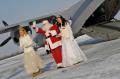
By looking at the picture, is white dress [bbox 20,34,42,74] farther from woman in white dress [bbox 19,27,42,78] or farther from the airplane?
the airplane

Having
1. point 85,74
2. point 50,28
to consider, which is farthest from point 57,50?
point 85,74

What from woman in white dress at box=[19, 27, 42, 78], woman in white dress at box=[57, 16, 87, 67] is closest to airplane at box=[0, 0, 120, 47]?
woman in white dress at box=[57, 16, 87, 67]

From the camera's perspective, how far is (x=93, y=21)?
24.2 metres

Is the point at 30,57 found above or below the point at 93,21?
below

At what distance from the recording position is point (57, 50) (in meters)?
13.1

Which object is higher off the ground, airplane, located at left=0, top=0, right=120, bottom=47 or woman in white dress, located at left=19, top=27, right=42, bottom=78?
airplane, located at left=0, top=0, right=120, bottom=47

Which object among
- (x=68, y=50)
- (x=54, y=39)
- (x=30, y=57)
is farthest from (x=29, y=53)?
(x=68, y=50)

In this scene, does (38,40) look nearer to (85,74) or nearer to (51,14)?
(51,14)

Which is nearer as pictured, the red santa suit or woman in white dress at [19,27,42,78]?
woman in white dress at [19,27,42,78]

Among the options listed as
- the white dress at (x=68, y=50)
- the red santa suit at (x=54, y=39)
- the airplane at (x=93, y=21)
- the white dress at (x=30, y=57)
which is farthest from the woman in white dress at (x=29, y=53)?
the airplane at (x=93, y=21)

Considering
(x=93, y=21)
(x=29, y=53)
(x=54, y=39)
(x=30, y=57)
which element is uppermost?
(x=93, y=21)

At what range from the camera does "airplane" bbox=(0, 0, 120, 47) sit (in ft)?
65.1

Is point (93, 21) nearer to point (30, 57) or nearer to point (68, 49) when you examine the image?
point (68, 49)

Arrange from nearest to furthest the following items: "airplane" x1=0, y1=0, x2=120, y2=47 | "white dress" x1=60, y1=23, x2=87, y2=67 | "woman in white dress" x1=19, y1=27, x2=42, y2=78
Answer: "woman in white dress" x1=19, y1=27, x2=42, y2=78, "white dress" x1=60, y1=23, x2=87, y2=67, "airplane" x1=0, y1=0, x2=120, y2=47
